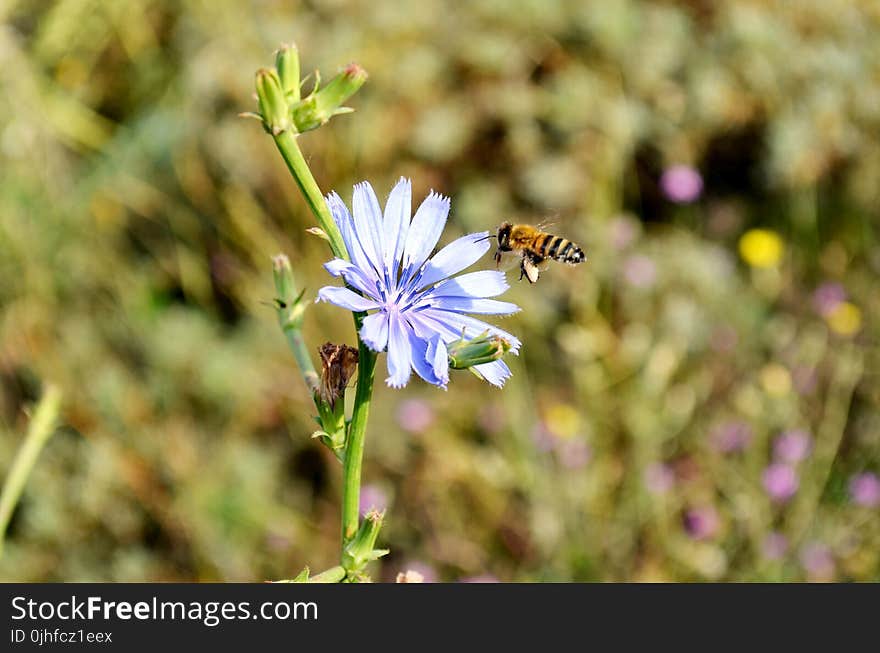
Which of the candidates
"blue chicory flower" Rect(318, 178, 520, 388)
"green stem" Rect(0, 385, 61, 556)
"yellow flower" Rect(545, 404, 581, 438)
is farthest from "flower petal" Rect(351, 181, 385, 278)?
"yellow flower" Rect(545, 404, 581, 438)

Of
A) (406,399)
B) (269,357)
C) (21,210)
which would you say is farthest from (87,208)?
(406,399)

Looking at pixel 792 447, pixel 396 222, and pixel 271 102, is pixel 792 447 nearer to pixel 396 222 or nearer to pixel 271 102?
pixel 396 222

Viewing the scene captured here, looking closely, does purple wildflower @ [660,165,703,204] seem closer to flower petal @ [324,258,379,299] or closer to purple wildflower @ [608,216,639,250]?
purple wildflower @ [608,216,639,250]

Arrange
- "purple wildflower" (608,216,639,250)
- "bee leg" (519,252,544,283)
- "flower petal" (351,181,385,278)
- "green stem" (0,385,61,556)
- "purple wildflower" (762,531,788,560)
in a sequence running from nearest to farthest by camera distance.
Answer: "flower petal" (351,181,385,278) < "green stem" (0,385,61,556) < "bee leg" (519,252,544,283) < "purple wildflower" (762,531,788,560) < "purple wildflower" (608,216,639,250)

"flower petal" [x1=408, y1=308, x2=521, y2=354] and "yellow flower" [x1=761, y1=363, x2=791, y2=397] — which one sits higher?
"yellow flower" [x1=761, y1=363, x2=791, y2=397]

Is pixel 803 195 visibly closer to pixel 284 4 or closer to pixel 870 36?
pixel 870 36

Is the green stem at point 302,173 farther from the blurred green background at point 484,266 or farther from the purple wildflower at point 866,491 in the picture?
the purple wildflower at point 866,491

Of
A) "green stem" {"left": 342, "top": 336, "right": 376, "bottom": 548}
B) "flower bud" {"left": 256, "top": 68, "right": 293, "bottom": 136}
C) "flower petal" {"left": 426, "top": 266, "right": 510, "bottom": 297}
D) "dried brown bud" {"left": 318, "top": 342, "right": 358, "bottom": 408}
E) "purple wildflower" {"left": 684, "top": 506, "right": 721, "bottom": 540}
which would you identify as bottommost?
"green stem" {"left": 342, "top": 336, "right": 376, "bottom": 548}
